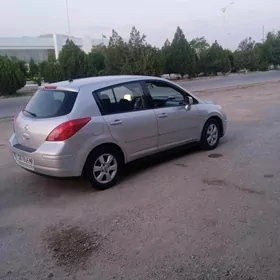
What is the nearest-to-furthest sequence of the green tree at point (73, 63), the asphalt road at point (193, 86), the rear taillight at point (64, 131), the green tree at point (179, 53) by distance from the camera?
1. the rear taillight at point (64, 131)
2. the asphalt road at point (193, 86)
3. the green tree at point (73, 63)
4. the green tree at point (179, 53)

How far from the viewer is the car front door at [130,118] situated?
4.97 meters

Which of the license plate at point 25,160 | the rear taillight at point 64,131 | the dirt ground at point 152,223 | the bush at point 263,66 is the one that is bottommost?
the dirt ground at point 152,223

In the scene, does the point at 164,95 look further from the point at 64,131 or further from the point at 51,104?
the point at 64,131

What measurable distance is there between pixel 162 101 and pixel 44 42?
64279 millimetres

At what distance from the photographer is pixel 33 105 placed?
5137mm

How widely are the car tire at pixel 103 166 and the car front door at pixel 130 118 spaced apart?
0.67 ft

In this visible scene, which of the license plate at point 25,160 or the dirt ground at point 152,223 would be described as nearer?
the dirt ground at point 152,223

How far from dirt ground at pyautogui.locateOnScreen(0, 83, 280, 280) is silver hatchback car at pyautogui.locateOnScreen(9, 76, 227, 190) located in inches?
15.9

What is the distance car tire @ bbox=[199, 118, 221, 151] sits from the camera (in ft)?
21.3

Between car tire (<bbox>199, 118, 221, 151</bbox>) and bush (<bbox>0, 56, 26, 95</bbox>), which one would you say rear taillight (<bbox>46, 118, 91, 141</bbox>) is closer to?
car tire (<bbox>199, 118, 221, 151</bbox>)

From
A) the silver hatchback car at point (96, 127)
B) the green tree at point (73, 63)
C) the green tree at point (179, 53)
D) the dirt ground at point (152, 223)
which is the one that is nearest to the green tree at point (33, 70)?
the green tree at point (73, 63)

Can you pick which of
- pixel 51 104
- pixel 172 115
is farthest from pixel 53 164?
pixel 172 115

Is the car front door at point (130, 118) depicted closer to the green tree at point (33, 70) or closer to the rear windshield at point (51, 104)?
the rear windshield at point (51, 104)

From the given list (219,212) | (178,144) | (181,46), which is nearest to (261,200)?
(219,212)
